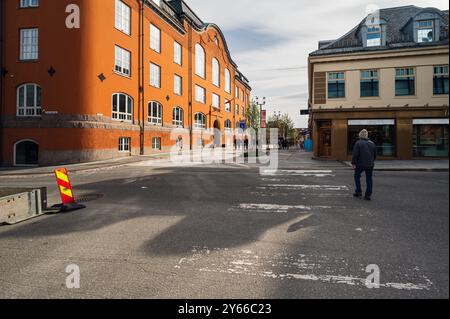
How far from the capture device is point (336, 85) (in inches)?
832

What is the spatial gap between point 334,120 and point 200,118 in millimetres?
21908

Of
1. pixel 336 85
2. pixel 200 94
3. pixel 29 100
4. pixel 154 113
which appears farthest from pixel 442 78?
pixel 200 94

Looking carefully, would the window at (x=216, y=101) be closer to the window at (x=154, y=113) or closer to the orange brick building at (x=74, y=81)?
the window at (x=154, y=113)

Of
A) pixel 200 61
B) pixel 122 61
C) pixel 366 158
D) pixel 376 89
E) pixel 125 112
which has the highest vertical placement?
pixel 200 61

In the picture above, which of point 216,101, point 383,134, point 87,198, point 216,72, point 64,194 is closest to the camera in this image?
point 64,194

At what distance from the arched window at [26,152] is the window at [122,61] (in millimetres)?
8170

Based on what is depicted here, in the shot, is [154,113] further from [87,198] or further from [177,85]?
[87,198]

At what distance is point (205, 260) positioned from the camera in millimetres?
4164

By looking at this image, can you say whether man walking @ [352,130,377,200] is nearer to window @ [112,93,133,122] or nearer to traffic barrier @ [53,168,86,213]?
traffic barrier @ [53,168,86,213]

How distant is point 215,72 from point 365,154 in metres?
40.3

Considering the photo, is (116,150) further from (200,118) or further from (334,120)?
(200,118)

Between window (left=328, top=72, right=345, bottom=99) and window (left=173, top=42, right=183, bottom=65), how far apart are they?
18.3m

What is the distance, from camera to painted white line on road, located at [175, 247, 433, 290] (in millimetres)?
3479

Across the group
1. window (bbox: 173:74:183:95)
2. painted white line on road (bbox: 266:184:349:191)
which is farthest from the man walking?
window (bbox: 173:74:183:95)
